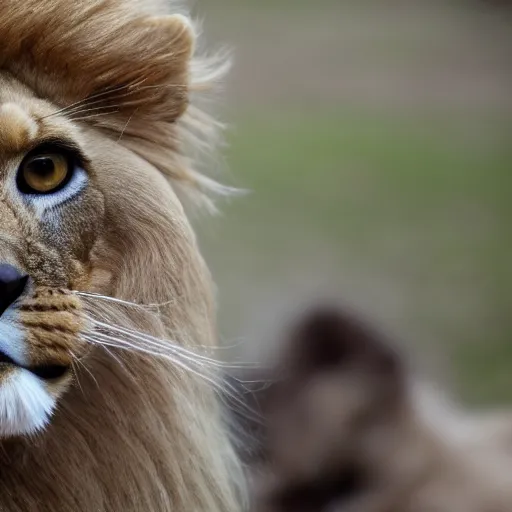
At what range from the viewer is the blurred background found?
21.6ft

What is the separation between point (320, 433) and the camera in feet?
12.2

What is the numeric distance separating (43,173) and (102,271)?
207 millimetres

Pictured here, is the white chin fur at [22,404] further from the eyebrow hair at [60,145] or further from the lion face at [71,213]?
the eyebrow hair at [60,145]

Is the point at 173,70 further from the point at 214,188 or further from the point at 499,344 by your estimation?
the point at 499,344

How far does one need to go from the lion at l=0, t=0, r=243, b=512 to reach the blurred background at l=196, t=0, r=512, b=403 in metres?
2.28

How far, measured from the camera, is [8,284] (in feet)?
5.14

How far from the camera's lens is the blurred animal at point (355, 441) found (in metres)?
3.64

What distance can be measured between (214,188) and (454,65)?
10563 mm

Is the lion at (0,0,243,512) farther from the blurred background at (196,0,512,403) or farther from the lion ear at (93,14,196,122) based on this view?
the blurred background at (196,0,512,403)

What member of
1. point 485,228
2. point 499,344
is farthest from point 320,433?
point 485,228

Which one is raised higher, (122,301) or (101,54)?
(101,54)

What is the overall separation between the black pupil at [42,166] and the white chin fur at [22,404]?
330 millimetres

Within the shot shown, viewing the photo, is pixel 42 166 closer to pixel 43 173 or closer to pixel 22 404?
pixel 43 173

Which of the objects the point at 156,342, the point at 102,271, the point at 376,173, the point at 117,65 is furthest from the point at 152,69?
the point at 376,173
